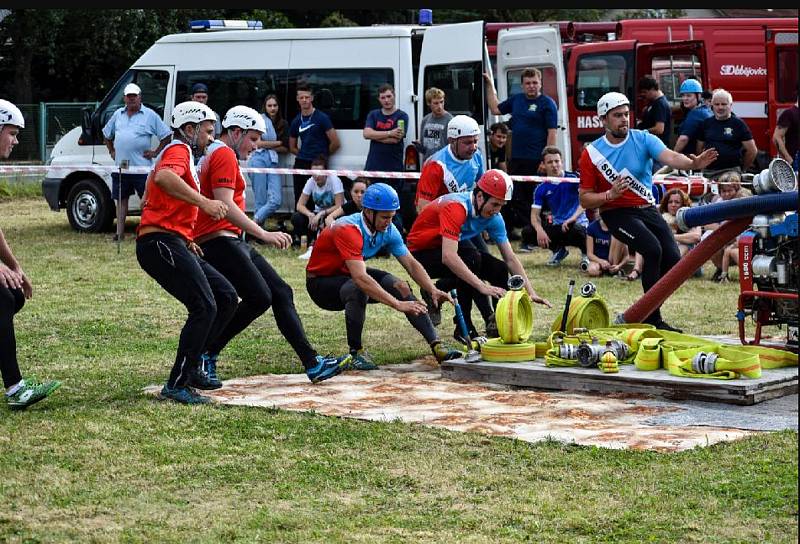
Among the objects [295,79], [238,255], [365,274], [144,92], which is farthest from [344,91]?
[238,255]

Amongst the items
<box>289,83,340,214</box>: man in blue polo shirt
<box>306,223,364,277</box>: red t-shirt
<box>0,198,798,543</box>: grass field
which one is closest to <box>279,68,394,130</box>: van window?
<box>289,83,340,214</box>: man in blue polo shirt

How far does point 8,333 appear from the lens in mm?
7945

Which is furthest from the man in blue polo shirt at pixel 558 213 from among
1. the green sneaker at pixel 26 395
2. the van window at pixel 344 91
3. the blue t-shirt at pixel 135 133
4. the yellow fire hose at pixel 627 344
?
the green sneaker at pixel 26 395

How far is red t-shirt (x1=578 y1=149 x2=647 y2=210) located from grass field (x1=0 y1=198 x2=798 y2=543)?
341cm

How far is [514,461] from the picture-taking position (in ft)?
22.2

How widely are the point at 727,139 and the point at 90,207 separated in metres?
8.98

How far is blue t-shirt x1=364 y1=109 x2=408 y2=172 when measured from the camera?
56.9 feet

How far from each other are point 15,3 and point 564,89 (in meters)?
15.6

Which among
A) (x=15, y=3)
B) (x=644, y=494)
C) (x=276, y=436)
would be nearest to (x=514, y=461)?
(x=644, y=494)

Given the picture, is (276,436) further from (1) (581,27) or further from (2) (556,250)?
(1) (581,27)

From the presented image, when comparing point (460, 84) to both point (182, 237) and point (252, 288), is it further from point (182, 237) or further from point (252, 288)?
point (182, 237)

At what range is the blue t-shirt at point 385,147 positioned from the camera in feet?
56.9

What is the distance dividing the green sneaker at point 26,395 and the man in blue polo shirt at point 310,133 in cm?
994

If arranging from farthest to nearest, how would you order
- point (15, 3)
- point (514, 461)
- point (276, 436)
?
point (276, 436)
point (514, 461)
point (15, 3)
